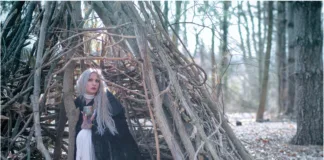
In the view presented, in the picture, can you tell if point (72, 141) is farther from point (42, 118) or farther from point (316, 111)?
point (316, 111)

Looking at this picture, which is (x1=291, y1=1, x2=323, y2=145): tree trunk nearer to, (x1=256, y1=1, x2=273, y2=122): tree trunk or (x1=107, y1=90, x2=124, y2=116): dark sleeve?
(x1=107, y1=90, x2=124, y2=116): dark sleeve

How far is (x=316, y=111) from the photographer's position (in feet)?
22.0

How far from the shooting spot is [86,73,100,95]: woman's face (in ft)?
14.1

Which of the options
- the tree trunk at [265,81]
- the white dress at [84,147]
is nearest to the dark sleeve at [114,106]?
the white dress at [84,147]

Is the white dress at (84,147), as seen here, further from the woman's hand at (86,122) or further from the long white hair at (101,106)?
the long white hair at (101,106)

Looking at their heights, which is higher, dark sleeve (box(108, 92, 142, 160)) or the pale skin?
the pale skin

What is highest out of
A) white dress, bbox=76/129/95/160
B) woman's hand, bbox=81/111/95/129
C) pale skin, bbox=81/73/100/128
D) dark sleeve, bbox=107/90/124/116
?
pale skin, bbox=81/73/100/128

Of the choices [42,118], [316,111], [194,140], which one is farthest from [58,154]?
[316,111]

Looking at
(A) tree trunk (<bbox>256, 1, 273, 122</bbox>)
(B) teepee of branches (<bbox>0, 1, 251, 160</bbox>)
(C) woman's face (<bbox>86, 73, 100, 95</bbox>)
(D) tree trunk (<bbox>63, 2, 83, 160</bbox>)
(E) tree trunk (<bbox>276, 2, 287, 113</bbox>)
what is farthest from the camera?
(E) tree trunk (<bbox>276, 2, 287, 113</bbox>)

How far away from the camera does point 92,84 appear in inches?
169

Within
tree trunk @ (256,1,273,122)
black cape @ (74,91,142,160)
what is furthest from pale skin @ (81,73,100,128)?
tree trunk @ (256,1,273,122)

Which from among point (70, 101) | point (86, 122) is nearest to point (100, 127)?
point (86, 122)

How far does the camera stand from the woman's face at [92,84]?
429cm

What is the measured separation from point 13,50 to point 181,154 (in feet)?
7.67
